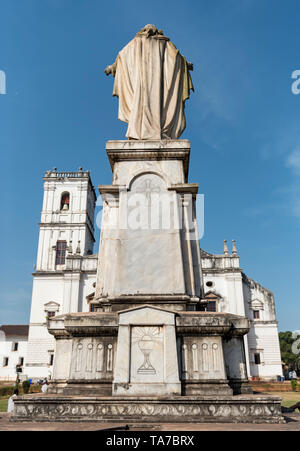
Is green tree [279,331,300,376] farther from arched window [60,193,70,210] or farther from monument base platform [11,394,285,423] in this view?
monument base platform [11,394,285,423]

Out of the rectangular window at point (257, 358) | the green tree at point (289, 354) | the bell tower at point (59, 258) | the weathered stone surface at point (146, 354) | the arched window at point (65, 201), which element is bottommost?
the weathered stone surface at point (146, 354)

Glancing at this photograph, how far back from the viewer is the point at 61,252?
46.2 metres

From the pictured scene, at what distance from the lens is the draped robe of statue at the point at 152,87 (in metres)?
8.40

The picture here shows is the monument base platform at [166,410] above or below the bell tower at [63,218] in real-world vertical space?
below

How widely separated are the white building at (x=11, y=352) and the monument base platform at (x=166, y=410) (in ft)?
174

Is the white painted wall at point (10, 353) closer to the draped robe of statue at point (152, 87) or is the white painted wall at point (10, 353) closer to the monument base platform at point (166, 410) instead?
the draped robe of statue at point (152, 87)

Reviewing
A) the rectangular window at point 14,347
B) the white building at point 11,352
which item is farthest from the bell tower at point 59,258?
the rectangular window at point 14,347

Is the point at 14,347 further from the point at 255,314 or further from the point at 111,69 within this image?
the point at 111,69

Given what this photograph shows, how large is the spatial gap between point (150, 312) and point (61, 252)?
41.8 meters

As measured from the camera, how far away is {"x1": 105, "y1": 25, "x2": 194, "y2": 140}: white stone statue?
8.41 meters

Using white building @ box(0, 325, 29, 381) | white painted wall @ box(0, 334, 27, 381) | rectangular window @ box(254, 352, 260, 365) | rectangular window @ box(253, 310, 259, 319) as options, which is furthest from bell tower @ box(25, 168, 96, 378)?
rectangular window @ box(254, 352, 260, 365)

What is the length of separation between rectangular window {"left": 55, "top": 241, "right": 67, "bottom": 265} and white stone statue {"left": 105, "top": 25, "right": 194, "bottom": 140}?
1513 inches

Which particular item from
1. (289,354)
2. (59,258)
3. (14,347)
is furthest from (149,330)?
(289,354)

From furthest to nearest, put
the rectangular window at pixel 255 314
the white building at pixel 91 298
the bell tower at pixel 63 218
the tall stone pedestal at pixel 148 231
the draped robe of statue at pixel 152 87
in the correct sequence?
the bell tower at pixel 63 218, the rectangular window at pixel 255 314, the white building at pixel 91 298, the draped robe of statue at pixel 152 87, the tall stone pedestal at pixel 148 231
